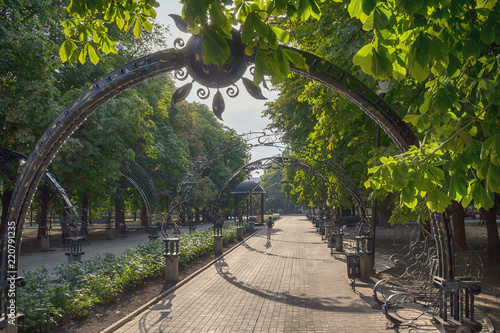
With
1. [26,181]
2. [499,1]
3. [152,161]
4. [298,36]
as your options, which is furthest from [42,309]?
[152,161]

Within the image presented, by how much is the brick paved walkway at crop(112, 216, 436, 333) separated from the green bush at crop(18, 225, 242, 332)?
1.13 meters

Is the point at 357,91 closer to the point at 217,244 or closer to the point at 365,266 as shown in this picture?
the point at 365,266

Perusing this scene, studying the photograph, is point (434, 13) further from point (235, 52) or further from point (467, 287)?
point (467, 287)

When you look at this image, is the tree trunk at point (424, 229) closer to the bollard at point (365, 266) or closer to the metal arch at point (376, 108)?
the metal arch at point (376, 108)

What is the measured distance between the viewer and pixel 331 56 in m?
9.16

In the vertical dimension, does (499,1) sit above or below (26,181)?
above

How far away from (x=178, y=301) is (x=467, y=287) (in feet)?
23.7

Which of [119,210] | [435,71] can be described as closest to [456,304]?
[435,71]

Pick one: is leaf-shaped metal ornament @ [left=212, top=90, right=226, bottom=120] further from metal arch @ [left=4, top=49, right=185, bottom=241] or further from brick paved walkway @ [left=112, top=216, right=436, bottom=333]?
brick paved walkway @ [left=112, top=216, right=436, bottom=333]

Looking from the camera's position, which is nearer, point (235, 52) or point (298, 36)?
point (235, 52)

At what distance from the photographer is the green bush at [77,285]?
670cm

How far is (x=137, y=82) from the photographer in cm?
418

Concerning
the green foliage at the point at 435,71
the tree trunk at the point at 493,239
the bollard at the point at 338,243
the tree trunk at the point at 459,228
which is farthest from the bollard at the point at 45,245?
the green foliage at the point at 435,71

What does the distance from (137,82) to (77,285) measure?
6209 millimetres
